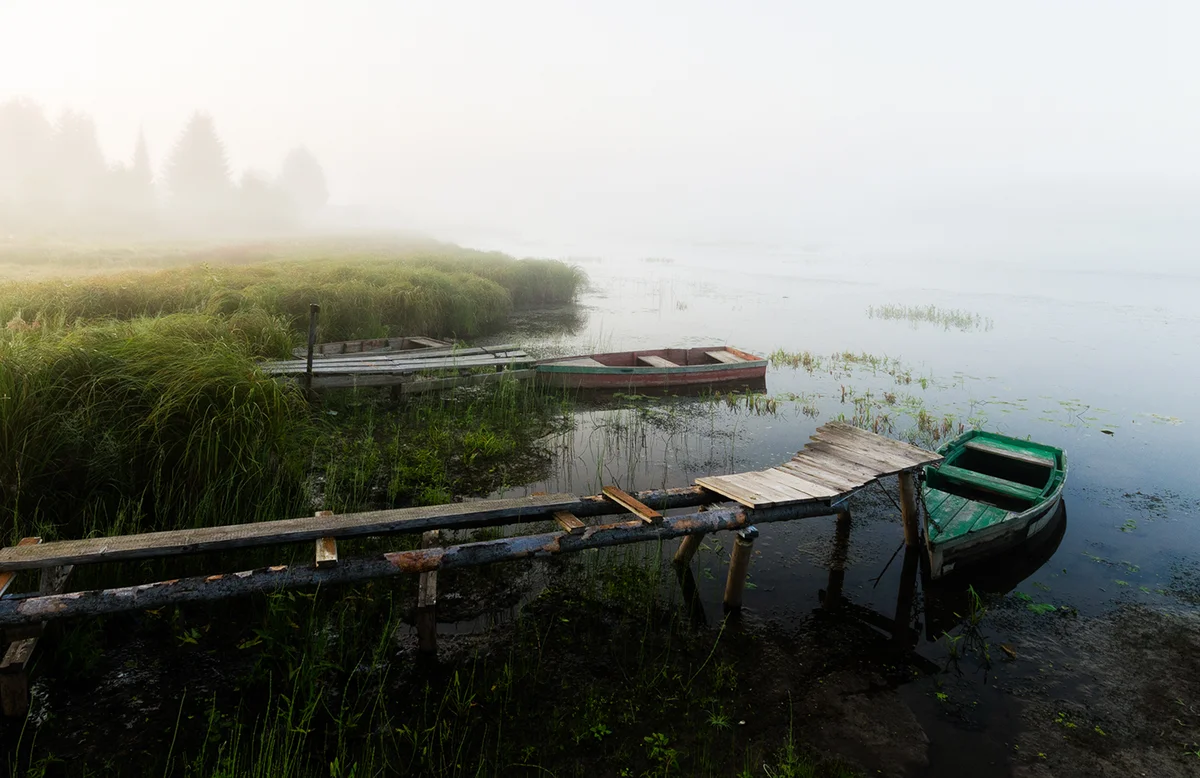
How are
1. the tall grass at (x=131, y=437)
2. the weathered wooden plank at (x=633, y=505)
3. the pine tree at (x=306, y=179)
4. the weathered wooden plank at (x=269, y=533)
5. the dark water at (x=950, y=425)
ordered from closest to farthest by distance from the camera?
1. the weathered wooden plank at (x=269, y=533)
2. the weathered wooden plank at (x=633, y=505)
3. the tall grass at (x=131, y=437)
4. the dark water at (x=950, y=425)
5. the pine tree at (x=306, y=179)

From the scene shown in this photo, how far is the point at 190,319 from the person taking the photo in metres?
9.88

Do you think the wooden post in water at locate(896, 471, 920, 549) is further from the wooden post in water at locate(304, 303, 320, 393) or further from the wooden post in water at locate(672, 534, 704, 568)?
the wooden post in water at locate(304, 303, 320, 393)

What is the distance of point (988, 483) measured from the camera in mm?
8375

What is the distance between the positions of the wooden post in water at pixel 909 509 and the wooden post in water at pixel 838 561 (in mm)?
708

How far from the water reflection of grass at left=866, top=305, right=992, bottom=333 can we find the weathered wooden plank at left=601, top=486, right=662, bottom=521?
1047 inches

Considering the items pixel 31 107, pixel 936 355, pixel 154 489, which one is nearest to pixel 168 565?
pixel 154 489

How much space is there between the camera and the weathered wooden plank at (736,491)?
575 cm

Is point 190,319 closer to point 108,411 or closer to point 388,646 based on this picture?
point 108,411

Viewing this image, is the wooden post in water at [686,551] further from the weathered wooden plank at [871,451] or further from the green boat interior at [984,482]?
the green boat interior at [984,482]

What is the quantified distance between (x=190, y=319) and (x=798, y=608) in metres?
10.2

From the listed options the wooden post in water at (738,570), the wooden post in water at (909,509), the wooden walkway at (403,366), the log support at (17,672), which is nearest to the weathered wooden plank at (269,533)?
the log support at (17,672)

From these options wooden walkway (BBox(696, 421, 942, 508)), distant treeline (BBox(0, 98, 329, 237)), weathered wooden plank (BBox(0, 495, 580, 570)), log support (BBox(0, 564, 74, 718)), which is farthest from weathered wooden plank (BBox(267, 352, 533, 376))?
distant treeline (BBox(0, 98, 329, 237))

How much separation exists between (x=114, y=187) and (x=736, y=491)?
91154 mm

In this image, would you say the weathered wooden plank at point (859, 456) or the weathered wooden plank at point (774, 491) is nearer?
the weathered wooden plank at point (774, 491)
